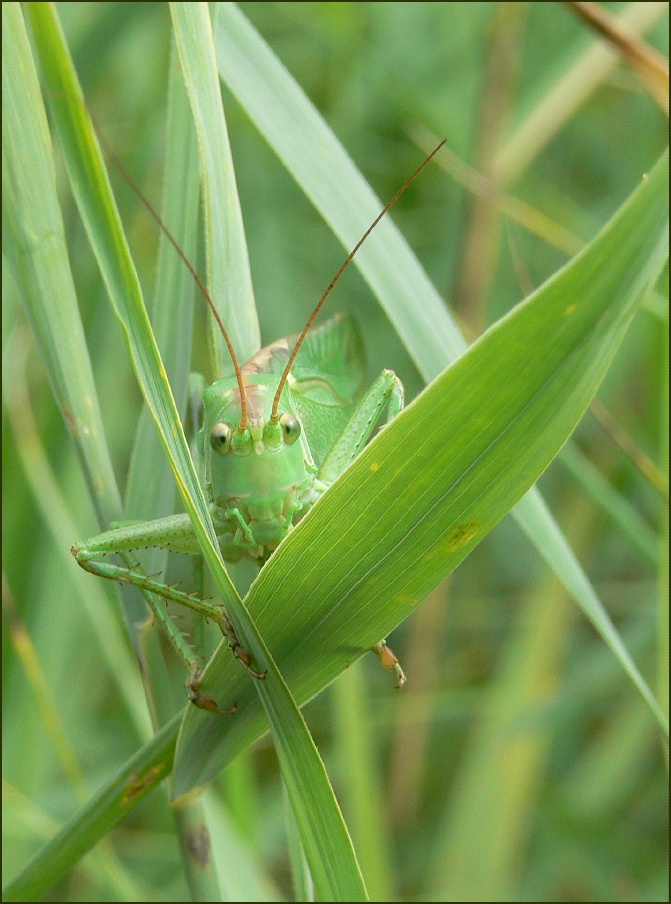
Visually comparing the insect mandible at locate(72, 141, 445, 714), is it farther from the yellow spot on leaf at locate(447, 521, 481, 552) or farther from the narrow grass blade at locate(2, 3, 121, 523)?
the yellow spot on leaf at locate(447, 521, 481, 552)

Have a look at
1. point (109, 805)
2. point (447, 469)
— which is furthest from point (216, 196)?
point (109, 805)

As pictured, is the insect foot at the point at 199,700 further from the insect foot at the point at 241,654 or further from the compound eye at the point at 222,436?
the compound eye at the point at 222,436

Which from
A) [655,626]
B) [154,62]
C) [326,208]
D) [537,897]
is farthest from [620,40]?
[537,897]

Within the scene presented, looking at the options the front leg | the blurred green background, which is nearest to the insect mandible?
the front leg

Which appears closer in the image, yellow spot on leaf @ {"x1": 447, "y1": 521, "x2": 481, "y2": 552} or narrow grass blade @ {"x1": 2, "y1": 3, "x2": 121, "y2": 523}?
yellow spot on leaf @ {"x1": 447, "y1": 521, "x2": 481, "y2": 552}

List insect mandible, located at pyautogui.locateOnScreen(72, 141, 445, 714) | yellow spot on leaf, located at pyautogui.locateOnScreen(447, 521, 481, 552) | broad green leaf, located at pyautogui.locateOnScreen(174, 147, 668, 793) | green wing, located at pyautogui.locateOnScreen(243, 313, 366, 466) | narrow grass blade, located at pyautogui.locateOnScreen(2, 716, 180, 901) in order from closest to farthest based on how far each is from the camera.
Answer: broad green leaf, located at pyautogui.locateOnScreen(174, 147, 668, 793) < yellow spot on leaf, located at pyautogui.locateOnScreen(447, 521, 481, 552) < narrow grass blade, located at pyautogui.locateOnScreen(2, 716, 180, 901) < insect mandible, located at pyautogui.locateOnScreen(72, 141, 445, 714) < green wing, located at pyautogui.locateOnScreen(243, 313, 366, 466)

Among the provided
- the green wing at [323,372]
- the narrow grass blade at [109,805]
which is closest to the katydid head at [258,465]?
the green wing at [323,372]

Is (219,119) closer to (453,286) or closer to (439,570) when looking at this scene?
(439,570)
